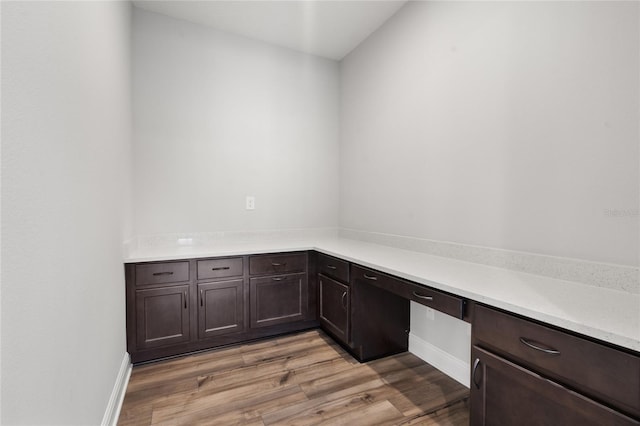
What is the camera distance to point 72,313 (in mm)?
1060

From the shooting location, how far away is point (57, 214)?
941 mm

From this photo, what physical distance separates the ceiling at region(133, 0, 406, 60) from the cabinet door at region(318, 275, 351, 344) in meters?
2.27

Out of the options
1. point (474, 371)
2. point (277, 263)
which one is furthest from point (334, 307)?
point (474, 371)

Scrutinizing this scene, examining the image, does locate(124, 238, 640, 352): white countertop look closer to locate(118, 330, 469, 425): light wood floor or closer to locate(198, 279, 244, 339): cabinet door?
locate(198, 279, 244, 339): cabinet door

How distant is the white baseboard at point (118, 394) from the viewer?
1.53m

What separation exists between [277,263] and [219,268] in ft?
1.58

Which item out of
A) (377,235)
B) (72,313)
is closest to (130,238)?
(72,313)

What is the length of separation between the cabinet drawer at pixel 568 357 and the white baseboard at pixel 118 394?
1842 millimetres

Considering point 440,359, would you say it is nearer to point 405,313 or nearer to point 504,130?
point 405,313

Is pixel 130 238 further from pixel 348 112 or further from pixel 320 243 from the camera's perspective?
pixel 348 112

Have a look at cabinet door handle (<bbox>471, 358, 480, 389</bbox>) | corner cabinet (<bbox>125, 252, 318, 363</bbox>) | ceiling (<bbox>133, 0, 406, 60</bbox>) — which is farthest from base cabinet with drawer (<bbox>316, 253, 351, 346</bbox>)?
ceiling (<bbox>133, 0, 406, 60</bbox>)

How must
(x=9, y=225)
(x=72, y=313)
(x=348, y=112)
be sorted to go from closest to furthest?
(x=9, y=225) < (x=72, y=313) < (x=348, y=112)

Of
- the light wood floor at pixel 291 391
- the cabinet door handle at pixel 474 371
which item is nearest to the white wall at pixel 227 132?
the light wood floor at pixel 291 391

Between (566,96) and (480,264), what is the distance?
1.01 m
